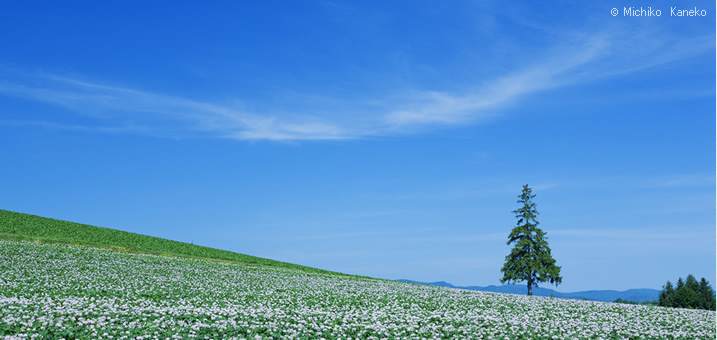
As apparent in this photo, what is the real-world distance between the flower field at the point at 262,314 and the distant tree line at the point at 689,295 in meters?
82.1

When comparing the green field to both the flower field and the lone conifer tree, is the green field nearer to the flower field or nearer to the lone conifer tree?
the flower field

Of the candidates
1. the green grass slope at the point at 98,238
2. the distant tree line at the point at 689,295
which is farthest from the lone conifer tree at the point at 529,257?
the distant tree line at the point at 689,295

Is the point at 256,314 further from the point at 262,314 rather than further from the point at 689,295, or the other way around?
the point at 689,295

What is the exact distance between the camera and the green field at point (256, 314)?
51.6 ft

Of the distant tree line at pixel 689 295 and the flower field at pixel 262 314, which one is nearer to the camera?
the flower field at pixel 262 314

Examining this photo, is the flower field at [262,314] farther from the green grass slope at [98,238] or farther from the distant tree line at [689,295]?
the distant tree line at [689,295]

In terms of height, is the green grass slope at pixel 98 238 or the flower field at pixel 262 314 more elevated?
the green grass slope at pixel 98 238

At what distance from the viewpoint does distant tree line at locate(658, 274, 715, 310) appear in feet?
310

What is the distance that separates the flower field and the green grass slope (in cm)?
2365

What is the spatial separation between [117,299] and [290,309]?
24.3 feet

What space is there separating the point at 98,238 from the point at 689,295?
97.4 metres

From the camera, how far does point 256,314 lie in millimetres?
18891

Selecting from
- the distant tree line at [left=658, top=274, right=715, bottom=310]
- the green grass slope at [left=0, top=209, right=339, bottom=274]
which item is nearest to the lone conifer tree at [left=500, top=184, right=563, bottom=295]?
the green grass slope at [left=0, top=209, right=339, bottom=274]

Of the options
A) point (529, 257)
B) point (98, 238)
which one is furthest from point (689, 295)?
point (98, 238)
